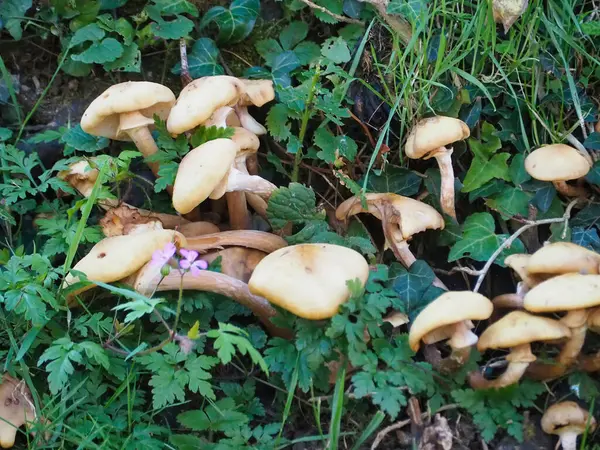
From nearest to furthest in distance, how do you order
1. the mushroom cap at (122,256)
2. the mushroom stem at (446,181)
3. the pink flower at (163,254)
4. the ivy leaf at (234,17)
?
1. the pink flower at (163,254)
2. the mushroom cap at (122,256)
3. the mushroom stem at (446,181)
4. the ivy leaf at (234,17)

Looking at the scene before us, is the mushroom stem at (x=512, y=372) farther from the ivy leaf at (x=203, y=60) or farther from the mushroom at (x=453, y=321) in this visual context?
the ivy leaf at (x=203, y=60)

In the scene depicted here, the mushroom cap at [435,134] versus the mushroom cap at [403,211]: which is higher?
the mushroom cap at [435,134]

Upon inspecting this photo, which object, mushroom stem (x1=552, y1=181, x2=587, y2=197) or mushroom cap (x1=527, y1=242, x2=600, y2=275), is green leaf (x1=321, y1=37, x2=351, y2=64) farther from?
mushroom cap (x1=527, y1=242, x2=600, y2=275)

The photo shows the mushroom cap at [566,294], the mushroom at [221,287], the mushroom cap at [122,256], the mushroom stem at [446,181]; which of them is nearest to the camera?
the mushroom cap at [566,294]

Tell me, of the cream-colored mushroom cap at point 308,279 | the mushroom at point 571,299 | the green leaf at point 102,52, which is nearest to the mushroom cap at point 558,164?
Answer: the mushroom at point 571,299

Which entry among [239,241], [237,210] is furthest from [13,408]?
[237,210]

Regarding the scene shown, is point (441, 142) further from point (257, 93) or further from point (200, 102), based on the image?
point (200, 102)

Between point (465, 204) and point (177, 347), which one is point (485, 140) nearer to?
point (465, 204)
